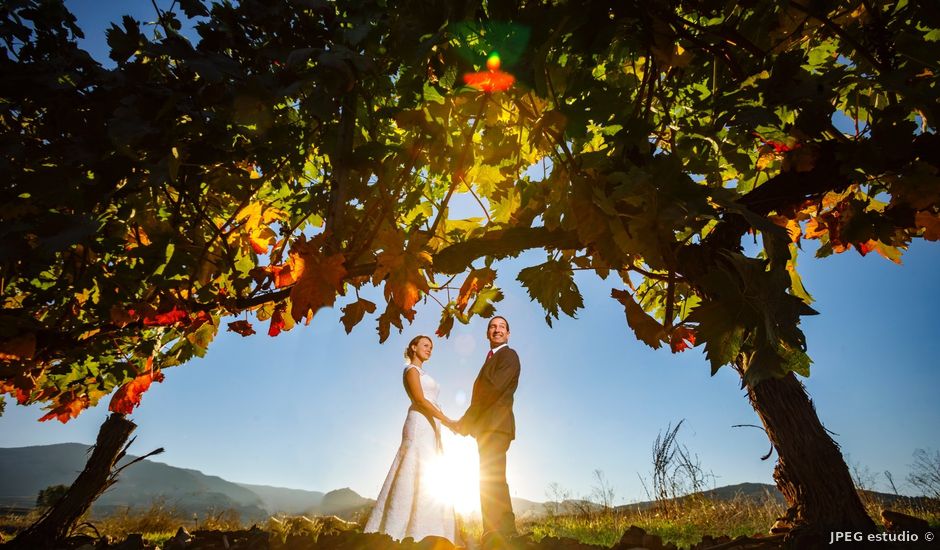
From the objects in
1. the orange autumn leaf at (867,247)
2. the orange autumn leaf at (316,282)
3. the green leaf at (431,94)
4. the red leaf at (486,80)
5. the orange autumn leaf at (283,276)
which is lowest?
the orange autumn leaf at (316,282)

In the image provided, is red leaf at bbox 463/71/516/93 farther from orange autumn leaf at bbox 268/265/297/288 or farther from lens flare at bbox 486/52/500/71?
orange autumn leaf at bbox 268/265/297/288

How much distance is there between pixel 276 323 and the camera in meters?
2.06

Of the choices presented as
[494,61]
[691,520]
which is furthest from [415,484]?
[494,61]

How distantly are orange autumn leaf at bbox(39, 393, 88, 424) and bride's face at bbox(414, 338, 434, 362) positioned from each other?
3.71 meters

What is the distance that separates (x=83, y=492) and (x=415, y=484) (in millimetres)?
3371

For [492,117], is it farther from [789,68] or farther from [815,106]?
[815,106]

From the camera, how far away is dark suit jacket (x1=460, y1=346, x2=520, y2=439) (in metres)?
4.40

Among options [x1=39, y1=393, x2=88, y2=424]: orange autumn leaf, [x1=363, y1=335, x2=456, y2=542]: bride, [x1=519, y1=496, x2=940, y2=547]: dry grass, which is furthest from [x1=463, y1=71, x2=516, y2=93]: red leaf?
[x1=363, y1=335, x2=456, y2=542]: bride

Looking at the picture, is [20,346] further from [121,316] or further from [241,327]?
[241,327]

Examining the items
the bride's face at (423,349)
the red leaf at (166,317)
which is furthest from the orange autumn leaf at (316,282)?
the bride's face at (423,349)

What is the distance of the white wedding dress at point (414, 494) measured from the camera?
4.91 metres

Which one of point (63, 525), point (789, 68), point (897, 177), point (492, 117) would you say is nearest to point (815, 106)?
point (789, 68)

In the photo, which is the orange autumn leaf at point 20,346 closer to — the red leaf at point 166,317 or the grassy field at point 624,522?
the red leaf at point 166,317

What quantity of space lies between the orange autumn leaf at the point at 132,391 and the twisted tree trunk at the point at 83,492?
394 mm
